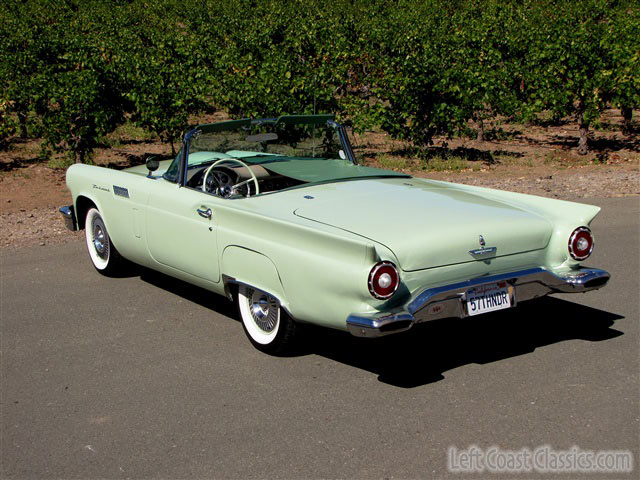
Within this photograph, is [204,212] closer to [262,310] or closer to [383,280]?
[262,310]

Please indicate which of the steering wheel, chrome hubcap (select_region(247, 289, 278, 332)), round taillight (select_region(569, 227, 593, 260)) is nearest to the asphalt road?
chrome hubcap (select_region(247, 289, 278, 332))

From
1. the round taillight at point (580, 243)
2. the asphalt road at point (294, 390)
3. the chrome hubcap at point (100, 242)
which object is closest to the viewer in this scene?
the asphalt road at point (294, 390)

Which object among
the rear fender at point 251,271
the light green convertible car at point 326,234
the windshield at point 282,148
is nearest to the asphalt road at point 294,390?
the light green convertible car at point 326,234

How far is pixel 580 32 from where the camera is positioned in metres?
15.1

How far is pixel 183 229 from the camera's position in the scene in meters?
5.65

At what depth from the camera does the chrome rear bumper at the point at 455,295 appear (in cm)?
423

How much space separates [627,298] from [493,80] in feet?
A: 30.5

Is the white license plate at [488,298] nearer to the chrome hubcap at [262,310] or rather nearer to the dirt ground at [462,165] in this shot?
the chrome hubcap at [262,310]

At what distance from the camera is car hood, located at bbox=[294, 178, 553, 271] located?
178 inches

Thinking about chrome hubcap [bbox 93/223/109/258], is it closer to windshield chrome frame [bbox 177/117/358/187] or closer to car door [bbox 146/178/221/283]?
car door [bbox 146/178/221/283]

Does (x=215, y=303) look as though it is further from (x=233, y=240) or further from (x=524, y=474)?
(x=524, y=474)

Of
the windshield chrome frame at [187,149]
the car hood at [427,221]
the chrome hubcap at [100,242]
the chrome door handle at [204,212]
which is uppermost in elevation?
the windshield chrome frame at [187,149]

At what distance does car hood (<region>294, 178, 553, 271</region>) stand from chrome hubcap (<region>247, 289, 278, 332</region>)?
2.03 feet

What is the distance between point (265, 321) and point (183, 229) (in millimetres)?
985
